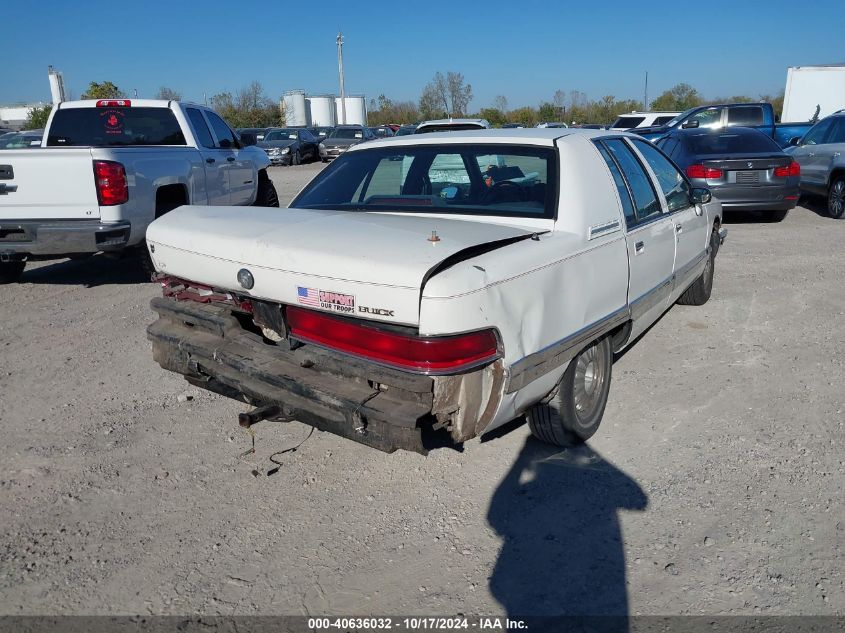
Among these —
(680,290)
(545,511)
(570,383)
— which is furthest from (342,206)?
(680,290)

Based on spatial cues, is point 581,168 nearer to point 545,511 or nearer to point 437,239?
point 437,239

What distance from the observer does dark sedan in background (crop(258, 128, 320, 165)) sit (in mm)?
27656

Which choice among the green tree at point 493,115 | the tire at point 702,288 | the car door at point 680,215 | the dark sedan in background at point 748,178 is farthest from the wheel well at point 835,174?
the green tree at point 493,115

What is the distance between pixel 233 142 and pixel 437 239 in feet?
24.3

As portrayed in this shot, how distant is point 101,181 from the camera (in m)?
6.53

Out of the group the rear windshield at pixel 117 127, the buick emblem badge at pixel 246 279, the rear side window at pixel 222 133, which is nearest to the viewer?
the buick emblem badge at pixel 246 279

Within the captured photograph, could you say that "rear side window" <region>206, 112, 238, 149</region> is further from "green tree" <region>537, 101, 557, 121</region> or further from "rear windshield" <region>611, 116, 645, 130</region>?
"green tree" <region>537, 101, 557, 121</region>

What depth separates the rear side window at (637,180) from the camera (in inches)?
166

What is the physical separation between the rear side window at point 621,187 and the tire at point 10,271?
6.51 meters

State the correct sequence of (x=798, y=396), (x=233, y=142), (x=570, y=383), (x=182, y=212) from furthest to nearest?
(x=233, y=142)
(x=798, y=396)
(x=182, y=212)
(x=570, y=383)

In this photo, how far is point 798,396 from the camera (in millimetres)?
4441

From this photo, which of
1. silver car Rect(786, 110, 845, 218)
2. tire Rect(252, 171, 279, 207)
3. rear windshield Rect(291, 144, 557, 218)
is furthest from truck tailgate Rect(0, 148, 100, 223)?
silver car Rect(786, 110, 845, 218)

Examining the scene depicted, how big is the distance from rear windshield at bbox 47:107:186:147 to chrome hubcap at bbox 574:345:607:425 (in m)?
6.47

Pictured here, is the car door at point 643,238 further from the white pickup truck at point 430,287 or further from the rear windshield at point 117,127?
the rear windshield at point 117,127
